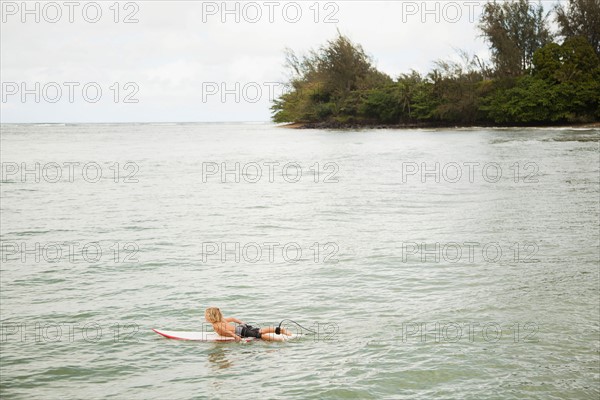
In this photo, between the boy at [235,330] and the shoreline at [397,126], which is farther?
the shoreline at [397,126]

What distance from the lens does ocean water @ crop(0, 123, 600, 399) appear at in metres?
9.93

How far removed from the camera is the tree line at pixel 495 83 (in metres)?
73.2

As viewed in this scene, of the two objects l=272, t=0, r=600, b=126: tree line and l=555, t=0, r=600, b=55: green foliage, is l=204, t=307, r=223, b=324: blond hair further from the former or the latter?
l=555, t=0, r=600, b=55: green foliage

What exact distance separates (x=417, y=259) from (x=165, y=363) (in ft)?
27.8

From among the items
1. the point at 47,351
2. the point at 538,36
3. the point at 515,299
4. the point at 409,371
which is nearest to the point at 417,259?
the point at 515,299

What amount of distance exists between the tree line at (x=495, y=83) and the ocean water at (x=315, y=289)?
4556 cm

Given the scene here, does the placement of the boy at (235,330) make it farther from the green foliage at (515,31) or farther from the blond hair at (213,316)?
the green foliage at (515,31)

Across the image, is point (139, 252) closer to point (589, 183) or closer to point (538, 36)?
point (589, 183)

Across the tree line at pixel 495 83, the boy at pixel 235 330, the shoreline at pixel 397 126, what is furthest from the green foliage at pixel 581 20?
the boy at pixel 235 330

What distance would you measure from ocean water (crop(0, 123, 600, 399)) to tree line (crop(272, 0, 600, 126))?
45559 mm

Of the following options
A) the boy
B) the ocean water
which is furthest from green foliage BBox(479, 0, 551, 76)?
the boy

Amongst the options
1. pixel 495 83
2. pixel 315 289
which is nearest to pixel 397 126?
pixel 495 83

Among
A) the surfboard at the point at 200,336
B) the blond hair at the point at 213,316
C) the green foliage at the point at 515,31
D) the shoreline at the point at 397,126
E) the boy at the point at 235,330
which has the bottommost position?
the surfboard at the point at 200,336

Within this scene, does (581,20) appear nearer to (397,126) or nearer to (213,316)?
(397,126)
